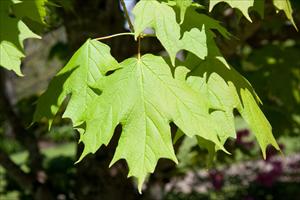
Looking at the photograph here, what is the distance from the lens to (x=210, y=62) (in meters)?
1.51

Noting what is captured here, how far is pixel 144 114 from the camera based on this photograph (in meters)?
1.35

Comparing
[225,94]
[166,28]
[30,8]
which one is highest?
[30,8]

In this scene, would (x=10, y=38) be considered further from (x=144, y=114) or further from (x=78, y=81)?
(x=144, y=114)

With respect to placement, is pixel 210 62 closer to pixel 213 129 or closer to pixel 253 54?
pixel 213 129

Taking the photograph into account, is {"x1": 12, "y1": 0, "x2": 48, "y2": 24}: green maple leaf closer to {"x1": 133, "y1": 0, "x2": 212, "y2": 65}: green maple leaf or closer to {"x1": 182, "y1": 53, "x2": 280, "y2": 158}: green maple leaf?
{"x1": 133, "y1": 0, "x2": 212, "y2": 65}: green maple leaf

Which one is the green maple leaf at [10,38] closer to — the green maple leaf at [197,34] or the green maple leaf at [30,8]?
the green maple leaf at [30,8]

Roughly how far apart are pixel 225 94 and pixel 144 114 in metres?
0.27

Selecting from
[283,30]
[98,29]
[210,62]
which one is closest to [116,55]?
[98,29]

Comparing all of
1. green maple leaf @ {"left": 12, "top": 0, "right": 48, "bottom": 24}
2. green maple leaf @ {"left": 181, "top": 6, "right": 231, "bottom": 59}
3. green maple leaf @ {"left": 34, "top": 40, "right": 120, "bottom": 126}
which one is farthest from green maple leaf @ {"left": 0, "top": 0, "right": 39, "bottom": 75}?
green maple leaf @ {"left": 181, "top": 6, "right": 231, "bottom": 59}

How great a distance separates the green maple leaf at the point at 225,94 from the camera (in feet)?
4.80

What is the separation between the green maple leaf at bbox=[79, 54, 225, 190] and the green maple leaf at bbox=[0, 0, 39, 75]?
22 centimetres

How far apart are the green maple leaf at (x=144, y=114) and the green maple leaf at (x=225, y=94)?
0.06 meters

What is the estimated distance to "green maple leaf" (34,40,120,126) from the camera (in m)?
1.45

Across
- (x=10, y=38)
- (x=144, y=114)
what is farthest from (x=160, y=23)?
(x=10, y=38)
